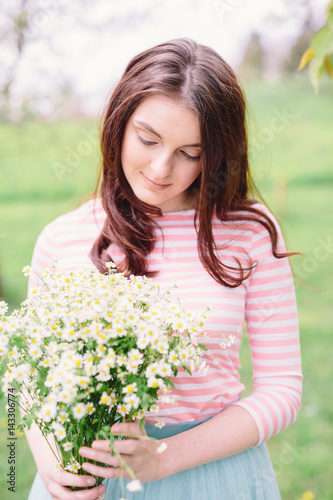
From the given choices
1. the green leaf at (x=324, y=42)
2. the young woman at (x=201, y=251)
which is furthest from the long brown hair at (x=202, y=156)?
the green leaf at (x=324, y=42)

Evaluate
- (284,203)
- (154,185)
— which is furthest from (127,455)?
(284,203)

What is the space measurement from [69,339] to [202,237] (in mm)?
806

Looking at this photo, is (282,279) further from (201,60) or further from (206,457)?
(201,60)

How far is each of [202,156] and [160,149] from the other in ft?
0.47

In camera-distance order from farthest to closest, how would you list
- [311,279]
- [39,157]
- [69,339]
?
[39,157], [311,279], [69,339]

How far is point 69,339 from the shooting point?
3.89 ft

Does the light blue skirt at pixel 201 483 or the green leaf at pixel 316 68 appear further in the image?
the light blue skirt at pixel 201 483

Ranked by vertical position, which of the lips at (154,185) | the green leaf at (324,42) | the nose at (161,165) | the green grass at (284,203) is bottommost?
the green grass at (284,203)

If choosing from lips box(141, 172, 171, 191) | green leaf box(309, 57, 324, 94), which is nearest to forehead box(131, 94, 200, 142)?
lips box(141, 172, 171, 191)

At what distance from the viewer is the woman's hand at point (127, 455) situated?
1.27 m

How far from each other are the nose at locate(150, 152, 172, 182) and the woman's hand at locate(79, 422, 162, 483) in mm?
784

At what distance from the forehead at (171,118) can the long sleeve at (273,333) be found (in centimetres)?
48

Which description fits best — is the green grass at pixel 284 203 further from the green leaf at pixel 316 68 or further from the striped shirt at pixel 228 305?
the green leaf at pixel 316 68

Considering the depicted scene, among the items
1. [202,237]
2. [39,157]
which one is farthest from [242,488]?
[39,157]
